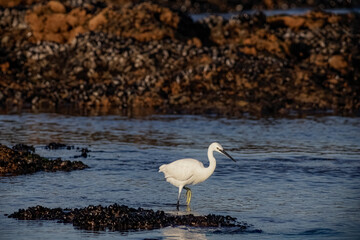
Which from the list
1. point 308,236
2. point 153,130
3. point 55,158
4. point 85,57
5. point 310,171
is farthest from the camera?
point 85,57

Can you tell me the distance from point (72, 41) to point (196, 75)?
9833 millimetres

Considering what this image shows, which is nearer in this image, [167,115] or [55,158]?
[55,158]

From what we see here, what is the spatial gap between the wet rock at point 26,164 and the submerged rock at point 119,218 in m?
5.70

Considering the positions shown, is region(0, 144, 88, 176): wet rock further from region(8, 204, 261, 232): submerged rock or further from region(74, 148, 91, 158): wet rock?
region(8, 204, 261, 232): submerged rock

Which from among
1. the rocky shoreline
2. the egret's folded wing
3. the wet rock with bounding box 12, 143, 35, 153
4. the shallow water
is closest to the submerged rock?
the shallow water

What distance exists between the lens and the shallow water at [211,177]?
16359 millimetres

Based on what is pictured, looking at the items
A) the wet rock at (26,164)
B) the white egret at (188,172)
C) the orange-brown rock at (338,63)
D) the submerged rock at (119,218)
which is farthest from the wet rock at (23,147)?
the orange-brown rock at (338,63)

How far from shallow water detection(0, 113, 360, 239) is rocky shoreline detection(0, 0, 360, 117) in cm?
388

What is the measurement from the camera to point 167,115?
3769 cm

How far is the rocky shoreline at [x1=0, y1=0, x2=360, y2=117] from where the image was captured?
40.1 m

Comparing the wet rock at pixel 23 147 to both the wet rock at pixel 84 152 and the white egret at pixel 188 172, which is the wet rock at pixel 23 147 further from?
the white egret at pixel 188 172

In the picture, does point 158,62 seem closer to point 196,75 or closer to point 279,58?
point 196,75

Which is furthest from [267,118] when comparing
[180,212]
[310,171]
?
[180,212]

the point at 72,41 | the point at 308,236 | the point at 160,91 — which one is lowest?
the point at 308,236
